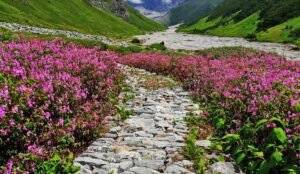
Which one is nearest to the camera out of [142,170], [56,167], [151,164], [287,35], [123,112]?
[56,167]

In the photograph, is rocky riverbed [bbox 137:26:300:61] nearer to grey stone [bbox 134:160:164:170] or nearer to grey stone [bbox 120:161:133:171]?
grey stone [bbox 134:160:164:170]

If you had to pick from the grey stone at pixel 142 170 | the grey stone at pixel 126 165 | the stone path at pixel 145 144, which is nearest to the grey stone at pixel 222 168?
the stone path at pixel 145 144

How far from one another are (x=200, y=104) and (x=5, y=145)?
291 inches

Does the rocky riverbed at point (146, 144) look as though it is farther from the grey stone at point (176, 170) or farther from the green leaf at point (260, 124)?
the green leaf at point (260, 124)

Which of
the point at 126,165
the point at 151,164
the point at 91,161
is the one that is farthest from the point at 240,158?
the point at 91,161

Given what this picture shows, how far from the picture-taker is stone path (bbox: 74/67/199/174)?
7.27 metres

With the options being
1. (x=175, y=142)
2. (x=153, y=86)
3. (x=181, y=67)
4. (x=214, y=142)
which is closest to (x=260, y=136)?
(x=214, y=142)

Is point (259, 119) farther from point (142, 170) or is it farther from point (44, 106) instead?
point (44, 106)

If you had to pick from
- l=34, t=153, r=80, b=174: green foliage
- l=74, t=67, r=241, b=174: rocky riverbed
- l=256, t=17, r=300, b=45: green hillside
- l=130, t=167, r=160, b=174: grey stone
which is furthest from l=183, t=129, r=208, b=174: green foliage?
l=256, t=17, r=300, b=45: green hillside

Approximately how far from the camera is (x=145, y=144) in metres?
8.66

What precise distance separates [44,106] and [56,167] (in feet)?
5.75

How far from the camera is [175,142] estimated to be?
28.8 feet

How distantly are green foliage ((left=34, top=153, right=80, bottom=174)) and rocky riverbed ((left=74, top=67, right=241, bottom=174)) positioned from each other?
265 millimetres

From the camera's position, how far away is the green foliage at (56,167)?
6690 mm
